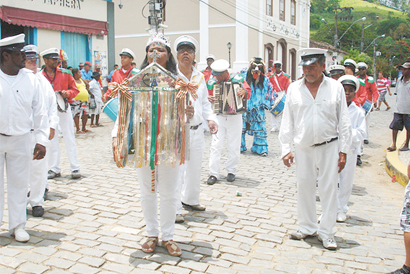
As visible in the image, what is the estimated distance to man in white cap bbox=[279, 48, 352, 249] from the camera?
447cm

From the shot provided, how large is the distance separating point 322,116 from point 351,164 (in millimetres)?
1295

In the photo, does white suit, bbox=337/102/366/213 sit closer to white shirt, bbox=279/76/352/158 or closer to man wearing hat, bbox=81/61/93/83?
white shirt, bbox=279/76/352/158

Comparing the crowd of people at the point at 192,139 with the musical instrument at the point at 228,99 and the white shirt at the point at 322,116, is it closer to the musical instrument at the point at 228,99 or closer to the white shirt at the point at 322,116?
the white shirt at the point at 322,116

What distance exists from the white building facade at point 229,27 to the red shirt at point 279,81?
52.3 feet

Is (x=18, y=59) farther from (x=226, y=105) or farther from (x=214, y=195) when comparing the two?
(x=226, y=105)

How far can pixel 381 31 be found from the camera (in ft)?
382

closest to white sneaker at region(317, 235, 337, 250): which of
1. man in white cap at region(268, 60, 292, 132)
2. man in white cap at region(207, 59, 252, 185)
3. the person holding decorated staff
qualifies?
man in white cap at region(207, 59, 252, 185)

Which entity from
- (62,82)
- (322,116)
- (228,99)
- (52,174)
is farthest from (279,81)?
(322,116)

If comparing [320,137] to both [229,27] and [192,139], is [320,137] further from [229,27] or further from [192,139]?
[229,27]

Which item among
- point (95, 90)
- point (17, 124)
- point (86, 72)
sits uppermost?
point (86, 72)

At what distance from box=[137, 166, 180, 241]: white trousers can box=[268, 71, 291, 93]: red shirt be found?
33.0ft

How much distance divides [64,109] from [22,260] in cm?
357

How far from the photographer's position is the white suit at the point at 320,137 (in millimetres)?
4465

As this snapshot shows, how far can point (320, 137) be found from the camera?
445cm
